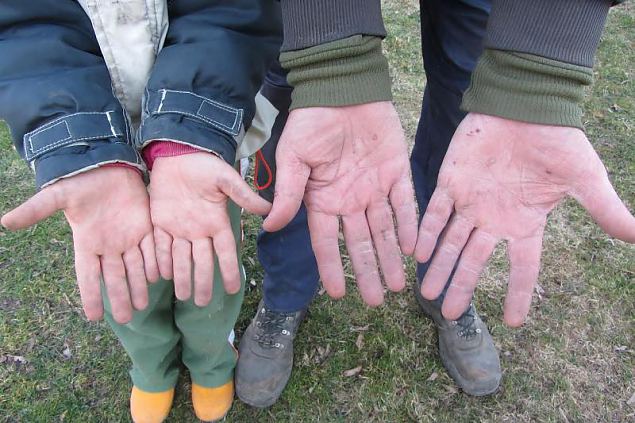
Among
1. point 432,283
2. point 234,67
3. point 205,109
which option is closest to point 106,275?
point 205,109

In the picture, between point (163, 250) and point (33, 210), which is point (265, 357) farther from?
point (33, 210)

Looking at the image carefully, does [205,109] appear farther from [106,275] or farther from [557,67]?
[557,67]

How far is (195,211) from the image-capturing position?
46.9 inches

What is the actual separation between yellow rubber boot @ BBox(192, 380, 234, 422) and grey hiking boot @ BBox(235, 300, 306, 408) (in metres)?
0.07

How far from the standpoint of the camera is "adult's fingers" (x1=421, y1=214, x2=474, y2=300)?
132 centimetres

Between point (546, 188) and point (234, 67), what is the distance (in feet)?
2.66

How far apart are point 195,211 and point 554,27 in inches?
36.1

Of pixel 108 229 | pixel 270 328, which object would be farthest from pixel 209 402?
pixel 108 229

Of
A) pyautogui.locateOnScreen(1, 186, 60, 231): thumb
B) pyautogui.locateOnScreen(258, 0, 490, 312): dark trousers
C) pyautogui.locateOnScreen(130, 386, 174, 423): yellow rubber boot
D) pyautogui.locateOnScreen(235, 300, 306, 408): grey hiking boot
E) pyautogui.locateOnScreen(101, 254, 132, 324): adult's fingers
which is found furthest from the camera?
pyautogui.locateOnScreen(235, 300, 306, 408): grey hiking boot

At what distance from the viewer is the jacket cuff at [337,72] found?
4.06 feet

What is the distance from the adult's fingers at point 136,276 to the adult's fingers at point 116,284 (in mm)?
12

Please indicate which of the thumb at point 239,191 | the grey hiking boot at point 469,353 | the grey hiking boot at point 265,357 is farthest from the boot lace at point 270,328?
the thumb at point 239,191

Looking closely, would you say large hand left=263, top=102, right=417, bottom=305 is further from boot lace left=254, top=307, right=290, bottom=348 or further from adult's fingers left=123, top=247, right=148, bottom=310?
boot lace left=254, top=307, right=290, bottom=348

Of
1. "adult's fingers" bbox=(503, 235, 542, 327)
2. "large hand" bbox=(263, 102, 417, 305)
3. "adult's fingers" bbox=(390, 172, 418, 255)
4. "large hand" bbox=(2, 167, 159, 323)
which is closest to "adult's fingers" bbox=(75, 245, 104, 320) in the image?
"large hand" bbox=(2, 167, 159, 323)
